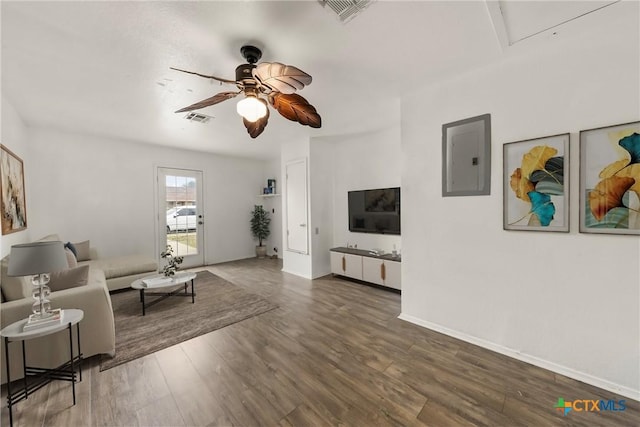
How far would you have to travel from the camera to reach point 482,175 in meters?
2.31

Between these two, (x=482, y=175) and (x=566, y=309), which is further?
(x=482, y=175)

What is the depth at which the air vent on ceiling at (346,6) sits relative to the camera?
1.51m

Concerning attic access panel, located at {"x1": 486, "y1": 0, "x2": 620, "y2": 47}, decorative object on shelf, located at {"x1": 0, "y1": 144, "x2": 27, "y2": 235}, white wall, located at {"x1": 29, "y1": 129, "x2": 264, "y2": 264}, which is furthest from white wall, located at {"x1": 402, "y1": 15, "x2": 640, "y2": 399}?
white wall, located at {"x1": 29, "y1": 129, "x2": 264, "y2": 264}

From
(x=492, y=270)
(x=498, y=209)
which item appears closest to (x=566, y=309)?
(x=492, y=270)

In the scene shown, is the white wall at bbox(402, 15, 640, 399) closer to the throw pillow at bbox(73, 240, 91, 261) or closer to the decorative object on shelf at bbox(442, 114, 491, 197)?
the decorative object on shelf at bbox(442, 114, 491, 197)

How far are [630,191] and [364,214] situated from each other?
3.00m

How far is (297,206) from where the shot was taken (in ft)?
15.9

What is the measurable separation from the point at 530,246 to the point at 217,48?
306cm

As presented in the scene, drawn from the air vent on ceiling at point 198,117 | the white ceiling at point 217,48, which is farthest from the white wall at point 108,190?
the air vent on ceiling at point 198,117

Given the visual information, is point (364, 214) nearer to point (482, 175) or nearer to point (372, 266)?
point (372, 266)

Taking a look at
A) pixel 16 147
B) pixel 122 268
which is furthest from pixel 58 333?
pixel 16 147

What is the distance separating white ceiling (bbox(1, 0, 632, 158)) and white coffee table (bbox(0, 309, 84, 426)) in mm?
2076

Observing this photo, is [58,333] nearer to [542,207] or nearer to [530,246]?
[530,246]

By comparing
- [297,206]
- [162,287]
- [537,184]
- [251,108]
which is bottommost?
[162,287]
